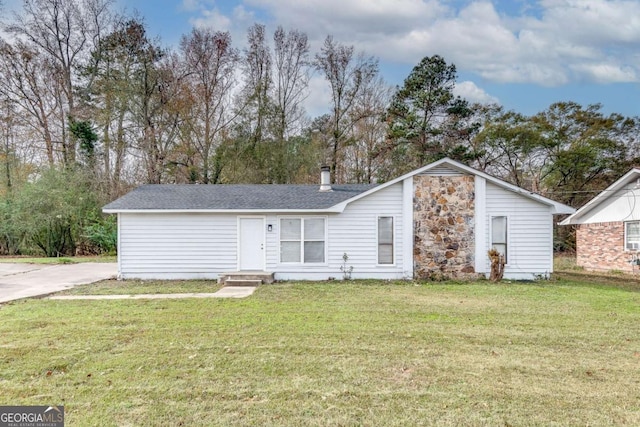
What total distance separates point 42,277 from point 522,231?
15.2m

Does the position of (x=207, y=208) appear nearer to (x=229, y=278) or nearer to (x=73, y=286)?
(x=229, y=278)

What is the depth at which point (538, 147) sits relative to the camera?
2588cm

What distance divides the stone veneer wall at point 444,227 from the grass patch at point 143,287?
6213mm

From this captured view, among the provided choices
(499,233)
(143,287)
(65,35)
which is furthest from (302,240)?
A: (65,35)

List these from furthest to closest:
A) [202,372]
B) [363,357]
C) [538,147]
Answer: [538,147] < [363,357] < [202,372]

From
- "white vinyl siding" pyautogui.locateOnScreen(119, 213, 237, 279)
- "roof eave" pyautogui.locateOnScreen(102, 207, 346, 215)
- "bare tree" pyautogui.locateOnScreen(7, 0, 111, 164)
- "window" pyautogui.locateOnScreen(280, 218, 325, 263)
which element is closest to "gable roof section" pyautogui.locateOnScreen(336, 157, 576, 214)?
"roof eave" pyautogui.locateOnScreen(102, 207, 346, 215)

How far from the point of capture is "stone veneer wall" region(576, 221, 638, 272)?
47.2 ft

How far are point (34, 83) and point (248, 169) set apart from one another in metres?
13.2

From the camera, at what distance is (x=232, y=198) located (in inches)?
498

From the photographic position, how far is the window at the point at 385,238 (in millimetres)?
11797

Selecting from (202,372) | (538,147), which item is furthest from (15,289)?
(538,147)

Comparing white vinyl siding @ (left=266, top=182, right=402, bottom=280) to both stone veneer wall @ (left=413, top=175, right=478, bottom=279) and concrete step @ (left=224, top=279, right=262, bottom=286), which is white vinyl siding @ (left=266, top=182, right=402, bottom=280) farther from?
concrete step @ (left=224, top=279, right=262, bottom=286)

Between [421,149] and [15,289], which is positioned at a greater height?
[421,149]

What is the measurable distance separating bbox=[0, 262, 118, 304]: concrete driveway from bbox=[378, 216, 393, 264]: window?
8769 millimetres
